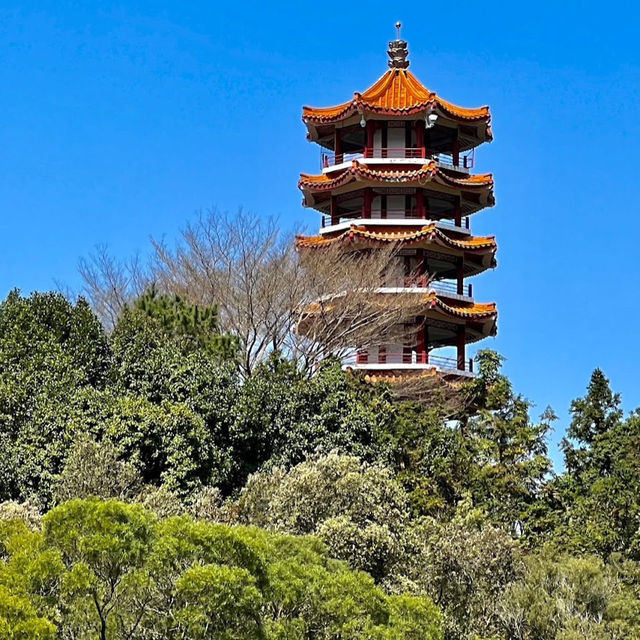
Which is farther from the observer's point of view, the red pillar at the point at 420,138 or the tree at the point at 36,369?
the red pillar at the point at 420,138

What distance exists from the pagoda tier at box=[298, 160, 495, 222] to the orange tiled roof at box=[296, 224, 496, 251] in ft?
3.51

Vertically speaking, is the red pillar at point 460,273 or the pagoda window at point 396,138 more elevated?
the pagoda window at point 396,138

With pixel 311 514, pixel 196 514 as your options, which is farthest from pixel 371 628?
pixel 196 514

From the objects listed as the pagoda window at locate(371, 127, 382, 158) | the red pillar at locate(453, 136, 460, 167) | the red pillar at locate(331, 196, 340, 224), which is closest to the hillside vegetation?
the red pillar at locate(331, 196, 340, 224)

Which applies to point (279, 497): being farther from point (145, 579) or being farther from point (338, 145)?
point (338, 145)

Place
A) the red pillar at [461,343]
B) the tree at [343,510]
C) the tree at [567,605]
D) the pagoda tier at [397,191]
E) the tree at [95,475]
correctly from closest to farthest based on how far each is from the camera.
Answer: the tree at [343,510]
the tree at [567,605]
the tree at [95,475]
the red pillar at [461,343]
the pagoda tier at [397,191]

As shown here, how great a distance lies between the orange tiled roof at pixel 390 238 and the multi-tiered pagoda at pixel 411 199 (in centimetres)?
3

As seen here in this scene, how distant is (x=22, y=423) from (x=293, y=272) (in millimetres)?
8063

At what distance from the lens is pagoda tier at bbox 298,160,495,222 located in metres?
27.3

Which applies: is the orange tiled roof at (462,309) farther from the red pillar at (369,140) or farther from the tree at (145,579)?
the tree at (145,579)

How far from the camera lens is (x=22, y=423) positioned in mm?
17719

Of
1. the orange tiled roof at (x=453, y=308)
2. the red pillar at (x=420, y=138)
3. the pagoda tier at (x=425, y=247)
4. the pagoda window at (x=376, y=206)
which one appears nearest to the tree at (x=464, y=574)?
the orange tiled roof at (x=453, y=308)

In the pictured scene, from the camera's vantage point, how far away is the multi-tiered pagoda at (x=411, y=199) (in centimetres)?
2605

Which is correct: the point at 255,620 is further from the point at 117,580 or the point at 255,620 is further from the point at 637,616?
the point at 637,616
